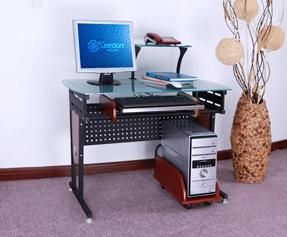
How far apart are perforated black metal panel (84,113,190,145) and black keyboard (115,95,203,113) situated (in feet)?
0.98

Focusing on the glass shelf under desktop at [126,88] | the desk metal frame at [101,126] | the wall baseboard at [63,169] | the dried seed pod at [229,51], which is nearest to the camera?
the glass shelf under desktop at [126,88]

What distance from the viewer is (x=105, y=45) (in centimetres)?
272

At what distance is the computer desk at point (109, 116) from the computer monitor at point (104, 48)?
0.38 ft

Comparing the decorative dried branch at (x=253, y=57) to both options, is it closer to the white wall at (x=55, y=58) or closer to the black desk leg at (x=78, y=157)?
the white wall at (x=55, y=58)

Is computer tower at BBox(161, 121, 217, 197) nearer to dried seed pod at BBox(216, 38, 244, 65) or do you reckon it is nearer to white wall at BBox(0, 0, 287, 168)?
dried seed pod at BBox(216, 38, 244, 65)

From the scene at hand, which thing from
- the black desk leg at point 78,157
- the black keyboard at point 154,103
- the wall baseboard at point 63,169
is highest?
the black keyboard at point 154,103

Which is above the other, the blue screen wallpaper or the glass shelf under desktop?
the blue screen wallpaper

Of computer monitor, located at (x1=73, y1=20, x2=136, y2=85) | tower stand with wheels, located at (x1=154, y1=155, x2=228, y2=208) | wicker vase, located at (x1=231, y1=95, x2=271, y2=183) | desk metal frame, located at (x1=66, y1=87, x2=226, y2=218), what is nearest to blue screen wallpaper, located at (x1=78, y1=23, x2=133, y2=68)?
computer monitor, located at (x1=73, y1=20, x2=136, y2=85)

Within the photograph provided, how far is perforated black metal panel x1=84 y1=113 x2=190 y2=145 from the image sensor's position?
301 centimetres

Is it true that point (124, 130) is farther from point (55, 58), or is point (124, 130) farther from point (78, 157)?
point (55, 58)

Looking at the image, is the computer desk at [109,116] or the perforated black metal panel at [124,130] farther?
the perforated black metal panel at [124,130]

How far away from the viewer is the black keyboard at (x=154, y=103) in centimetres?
250

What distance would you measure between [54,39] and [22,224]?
51.8 inches

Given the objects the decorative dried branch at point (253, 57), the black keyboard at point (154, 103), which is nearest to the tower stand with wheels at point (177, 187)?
the black keyboard at point (154, 103)
